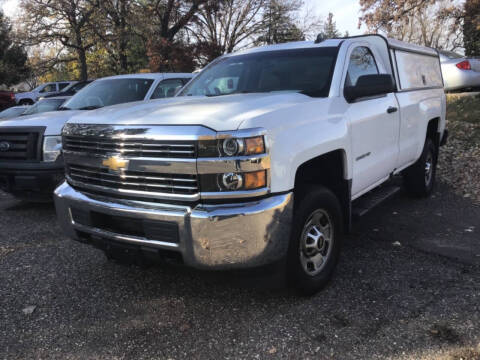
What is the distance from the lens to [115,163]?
2.84 m

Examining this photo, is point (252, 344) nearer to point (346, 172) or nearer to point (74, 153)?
point (346, 172)

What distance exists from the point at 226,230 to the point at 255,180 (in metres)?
0.34

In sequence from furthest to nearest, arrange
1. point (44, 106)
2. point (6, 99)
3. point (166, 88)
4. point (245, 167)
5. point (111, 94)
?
point (6, 99) < point (44, 106) < point (166, 88) < point (111, 94) < point (245, 167)

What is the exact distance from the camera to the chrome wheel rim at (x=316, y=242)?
10.2ft

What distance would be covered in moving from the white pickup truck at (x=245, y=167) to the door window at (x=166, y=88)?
2.66 meters

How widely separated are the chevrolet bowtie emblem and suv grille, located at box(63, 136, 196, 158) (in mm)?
46

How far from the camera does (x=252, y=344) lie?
2.70m

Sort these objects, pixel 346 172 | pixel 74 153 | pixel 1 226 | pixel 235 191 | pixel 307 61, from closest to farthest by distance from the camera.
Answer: pixel 235 191 → pixel 74 153 → pixel 346 172 → pixel 307 61 → pixel 1 226

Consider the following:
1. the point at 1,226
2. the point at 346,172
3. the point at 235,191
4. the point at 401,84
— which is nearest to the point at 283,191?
the point at 235,191

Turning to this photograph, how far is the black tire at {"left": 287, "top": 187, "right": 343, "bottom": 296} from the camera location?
291 cm

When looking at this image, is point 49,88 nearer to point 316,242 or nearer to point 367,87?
point 367,87

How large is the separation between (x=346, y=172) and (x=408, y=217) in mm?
2186

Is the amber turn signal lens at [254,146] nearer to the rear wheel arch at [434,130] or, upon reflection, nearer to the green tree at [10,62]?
the rear wheel arch at [434,130]

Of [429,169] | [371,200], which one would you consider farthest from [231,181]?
[429,169]
